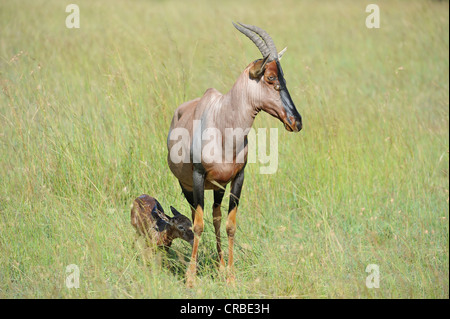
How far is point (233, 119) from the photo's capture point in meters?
4.41

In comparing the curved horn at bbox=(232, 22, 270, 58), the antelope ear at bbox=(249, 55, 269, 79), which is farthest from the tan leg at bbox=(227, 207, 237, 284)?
the curved horn at bbox=(232, 22, 270, 58)

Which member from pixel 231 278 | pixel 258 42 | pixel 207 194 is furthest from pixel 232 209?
pixel 207 194

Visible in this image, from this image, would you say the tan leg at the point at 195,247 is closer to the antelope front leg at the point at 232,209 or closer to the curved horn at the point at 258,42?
the antelope front leg at the point at 232,209

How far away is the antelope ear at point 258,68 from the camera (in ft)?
14.0

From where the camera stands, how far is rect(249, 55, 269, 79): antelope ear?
426 cm

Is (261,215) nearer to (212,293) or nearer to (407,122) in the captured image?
(212,293)

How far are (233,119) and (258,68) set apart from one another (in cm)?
43

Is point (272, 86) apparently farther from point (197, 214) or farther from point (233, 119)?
point (197, 214)

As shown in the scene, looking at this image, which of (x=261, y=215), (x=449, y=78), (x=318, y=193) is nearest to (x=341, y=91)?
(x=449, y=78)

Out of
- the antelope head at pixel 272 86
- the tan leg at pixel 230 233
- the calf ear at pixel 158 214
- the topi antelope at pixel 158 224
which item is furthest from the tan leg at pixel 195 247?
the antelope head at pixel 272 86

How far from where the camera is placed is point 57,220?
5684 mm
